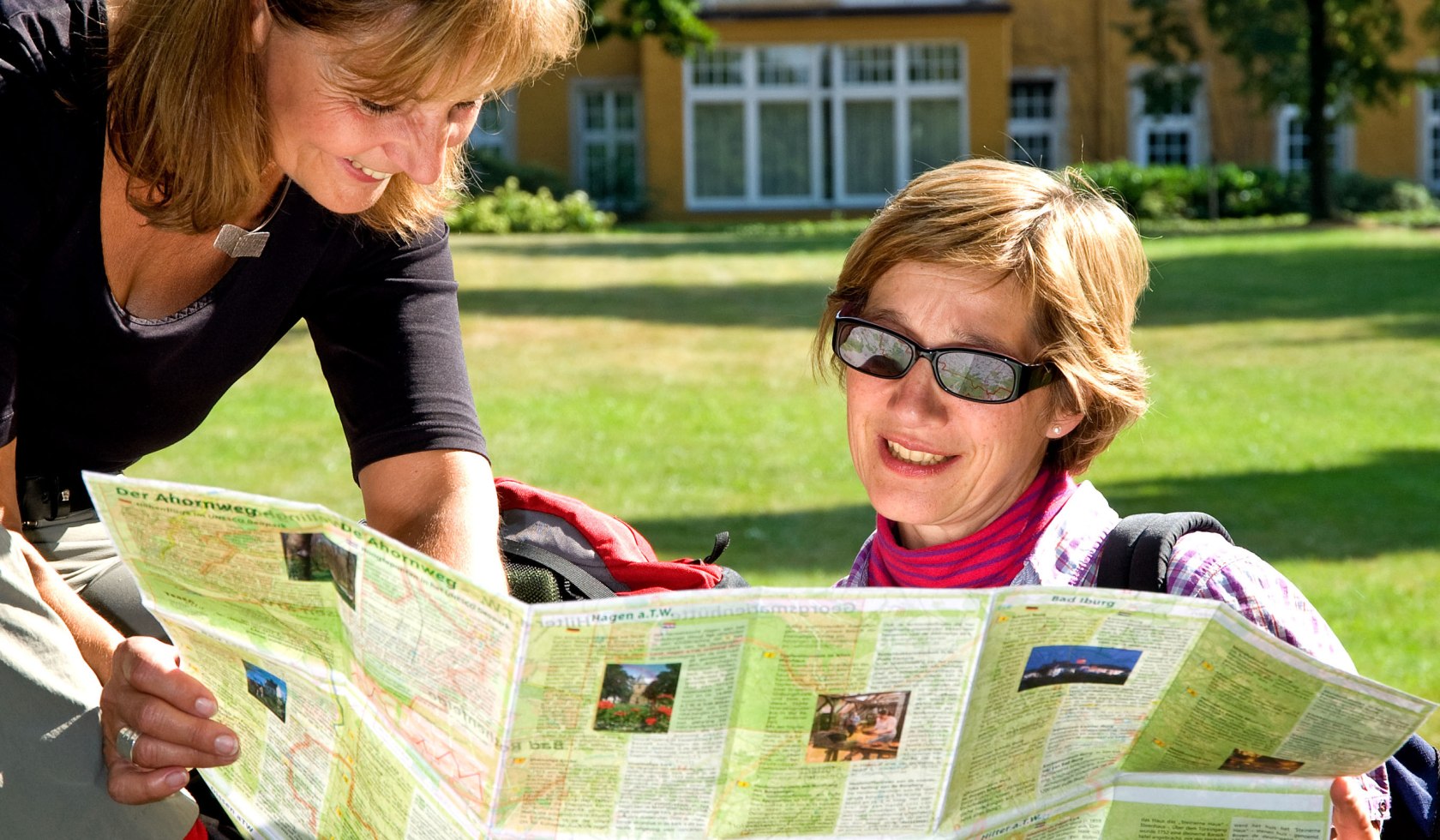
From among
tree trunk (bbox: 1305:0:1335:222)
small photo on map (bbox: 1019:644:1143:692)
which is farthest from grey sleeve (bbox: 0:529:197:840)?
tree trunk (bbox: 1305:0:1335:222)

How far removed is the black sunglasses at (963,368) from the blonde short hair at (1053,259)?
0.08 metres

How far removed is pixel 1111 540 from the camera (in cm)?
200

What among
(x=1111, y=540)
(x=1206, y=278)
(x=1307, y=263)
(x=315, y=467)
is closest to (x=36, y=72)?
(x=1111, y=540)

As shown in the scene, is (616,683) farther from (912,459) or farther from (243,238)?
(243,238)

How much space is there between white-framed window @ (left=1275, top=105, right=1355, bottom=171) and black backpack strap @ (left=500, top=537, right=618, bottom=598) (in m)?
28.3

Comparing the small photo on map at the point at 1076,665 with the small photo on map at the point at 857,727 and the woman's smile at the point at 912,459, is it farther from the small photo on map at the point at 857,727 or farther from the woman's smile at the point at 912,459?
the woman's smile at the point at 912,459

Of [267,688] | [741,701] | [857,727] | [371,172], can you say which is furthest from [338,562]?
[371,172]

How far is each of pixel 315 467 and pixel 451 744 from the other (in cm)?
618

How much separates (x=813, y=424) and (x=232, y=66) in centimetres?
696

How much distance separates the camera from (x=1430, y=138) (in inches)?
1118

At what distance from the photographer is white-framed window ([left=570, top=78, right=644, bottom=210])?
27500mm

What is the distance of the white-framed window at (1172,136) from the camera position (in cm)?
2816

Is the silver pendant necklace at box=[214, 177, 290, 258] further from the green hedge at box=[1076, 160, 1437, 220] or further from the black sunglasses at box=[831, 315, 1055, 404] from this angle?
the green hedge at box=[1076, 160, 1437, 220]

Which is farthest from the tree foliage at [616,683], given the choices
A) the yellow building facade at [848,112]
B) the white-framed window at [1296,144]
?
the white-framed window at [1296,144]
